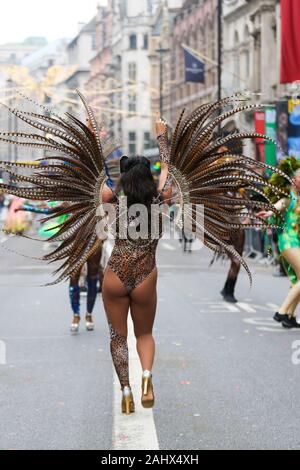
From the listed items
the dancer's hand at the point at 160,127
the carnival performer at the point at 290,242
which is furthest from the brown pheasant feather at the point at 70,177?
the carnival performer at the point at 290,242

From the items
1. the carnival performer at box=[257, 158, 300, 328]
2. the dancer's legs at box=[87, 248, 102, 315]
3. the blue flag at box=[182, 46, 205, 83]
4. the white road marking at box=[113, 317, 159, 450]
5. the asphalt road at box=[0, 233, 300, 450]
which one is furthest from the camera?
the blue flag at box=[182, 46, 205, 83]

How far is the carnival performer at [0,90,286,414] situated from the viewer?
7.32 meters

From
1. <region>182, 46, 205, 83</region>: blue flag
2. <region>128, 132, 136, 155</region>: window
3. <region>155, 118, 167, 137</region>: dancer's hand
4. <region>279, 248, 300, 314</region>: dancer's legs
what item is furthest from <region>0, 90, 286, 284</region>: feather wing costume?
<region>128, 132, 136, 155</region>: window

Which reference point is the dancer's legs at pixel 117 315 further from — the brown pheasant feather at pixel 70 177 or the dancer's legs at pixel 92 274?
the dancer's legs at pixel 92 274

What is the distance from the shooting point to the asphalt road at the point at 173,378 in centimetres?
690

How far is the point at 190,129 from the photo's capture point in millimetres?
7785

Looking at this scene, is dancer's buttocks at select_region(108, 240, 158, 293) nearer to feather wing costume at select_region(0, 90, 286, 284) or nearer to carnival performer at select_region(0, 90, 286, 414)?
carnival performer at select_region(0, 90, 286, 414)

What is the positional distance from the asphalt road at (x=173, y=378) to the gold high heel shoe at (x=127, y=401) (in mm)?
183

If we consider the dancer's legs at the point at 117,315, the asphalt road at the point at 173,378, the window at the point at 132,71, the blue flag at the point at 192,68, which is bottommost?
the asphalt road at the point at 173,378

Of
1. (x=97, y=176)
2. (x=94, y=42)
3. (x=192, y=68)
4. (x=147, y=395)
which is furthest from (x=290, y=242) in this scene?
(x=94, y=42)

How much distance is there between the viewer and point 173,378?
9109 mm

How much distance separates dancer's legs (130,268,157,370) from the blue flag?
122 ft

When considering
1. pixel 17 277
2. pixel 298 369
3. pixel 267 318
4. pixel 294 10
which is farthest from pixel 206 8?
pixel 298 369

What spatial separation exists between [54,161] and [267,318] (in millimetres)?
6372
